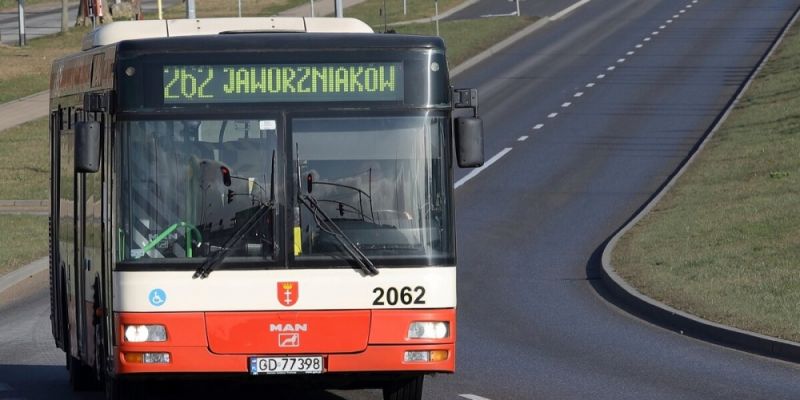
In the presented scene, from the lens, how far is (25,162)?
38188 mm

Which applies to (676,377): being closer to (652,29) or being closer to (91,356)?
(91,356)

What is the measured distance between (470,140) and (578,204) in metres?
Result: 20.2

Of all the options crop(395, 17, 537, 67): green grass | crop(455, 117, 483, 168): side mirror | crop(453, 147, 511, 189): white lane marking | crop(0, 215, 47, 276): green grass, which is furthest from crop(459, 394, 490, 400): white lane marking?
crop(395, 17, 537, 67): green grass

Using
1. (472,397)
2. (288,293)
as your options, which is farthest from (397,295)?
(472,397)

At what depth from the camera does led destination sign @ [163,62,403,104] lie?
441 inches

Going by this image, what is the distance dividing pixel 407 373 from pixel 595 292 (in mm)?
10798

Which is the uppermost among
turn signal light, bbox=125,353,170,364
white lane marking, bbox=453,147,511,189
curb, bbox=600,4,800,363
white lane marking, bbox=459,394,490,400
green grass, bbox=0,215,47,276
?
turn signal light, bbox=125,353,170,364

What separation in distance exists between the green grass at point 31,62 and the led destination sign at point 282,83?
39.6 metres

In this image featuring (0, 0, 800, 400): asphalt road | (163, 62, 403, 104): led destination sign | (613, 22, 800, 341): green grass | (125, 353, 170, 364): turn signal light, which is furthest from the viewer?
(613, 22, 800, 341): green grass

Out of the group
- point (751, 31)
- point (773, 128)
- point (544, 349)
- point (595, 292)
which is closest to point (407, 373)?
point (544, 349)

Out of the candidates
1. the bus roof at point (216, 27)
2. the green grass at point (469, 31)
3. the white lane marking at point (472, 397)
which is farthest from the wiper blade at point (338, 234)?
the green grass at point (469, 31)

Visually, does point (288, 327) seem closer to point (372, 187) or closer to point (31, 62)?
point (372, 187)

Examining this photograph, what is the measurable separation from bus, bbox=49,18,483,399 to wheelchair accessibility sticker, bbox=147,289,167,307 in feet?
0.05

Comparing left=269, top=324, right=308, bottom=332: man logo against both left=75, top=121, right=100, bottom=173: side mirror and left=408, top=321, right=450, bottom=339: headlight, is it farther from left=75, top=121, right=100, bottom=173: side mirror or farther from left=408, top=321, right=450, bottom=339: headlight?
left=75, top=121, right=100, bottom=173: side mirror
